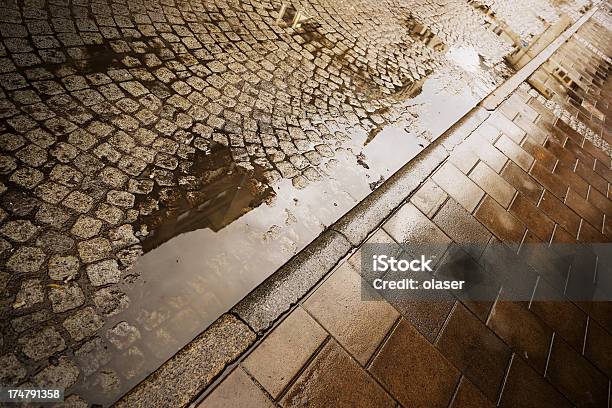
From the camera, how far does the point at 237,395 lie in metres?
2.31

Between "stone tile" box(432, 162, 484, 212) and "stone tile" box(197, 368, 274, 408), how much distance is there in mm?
3348

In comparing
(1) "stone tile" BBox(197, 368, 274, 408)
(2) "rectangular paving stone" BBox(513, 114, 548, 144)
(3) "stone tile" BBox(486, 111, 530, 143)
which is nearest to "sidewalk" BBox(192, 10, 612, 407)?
(1) "stone tile" BBox(197, 368, 274, 408)

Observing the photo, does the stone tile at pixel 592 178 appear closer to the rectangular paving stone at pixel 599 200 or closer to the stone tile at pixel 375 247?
the rectangular paving stone at pixel 599 200

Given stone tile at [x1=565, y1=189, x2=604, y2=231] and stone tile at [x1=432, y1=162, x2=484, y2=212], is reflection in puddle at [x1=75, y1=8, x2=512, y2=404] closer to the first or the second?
stone tile at [x1=432, y1=162, x2=484, y2=212]

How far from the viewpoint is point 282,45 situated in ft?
16.6

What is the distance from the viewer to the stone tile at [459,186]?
4348mm

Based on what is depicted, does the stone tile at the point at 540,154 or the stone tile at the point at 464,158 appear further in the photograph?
the stone tile at the point at 540,154

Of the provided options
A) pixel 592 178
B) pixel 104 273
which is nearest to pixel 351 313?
pixel 104 273

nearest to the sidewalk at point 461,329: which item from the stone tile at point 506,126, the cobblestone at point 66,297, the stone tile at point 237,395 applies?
the stone tile at point 237,395

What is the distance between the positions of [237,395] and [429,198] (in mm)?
3116

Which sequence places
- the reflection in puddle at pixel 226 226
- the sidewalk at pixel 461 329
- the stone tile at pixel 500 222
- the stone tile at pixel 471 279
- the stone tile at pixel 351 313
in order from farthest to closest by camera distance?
the stone tile at pixel 500 222, the stone tile at pixel 471 279, the stone tile at pixel 351 313, the sidewalk at pixel 461 329, the reflection in puddle at pixel 226 226

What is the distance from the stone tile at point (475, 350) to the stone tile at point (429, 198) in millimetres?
1214

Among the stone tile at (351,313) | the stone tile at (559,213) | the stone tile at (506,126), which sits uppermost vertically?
the stone tile at (506,126)

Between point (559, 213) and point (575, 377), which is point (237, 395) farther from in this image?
point (559, 213)
